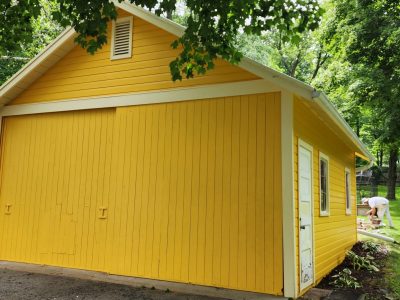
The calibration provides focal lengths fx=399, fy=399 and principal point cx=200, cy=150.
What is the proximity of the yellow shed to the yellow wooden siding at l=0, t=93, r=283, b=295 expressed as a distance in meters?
0.02

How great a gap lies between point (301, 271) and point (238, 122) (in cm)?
246

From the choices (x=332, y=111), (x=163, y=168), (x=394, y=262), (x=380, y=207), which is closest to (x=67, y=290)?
(x=163, y=168)

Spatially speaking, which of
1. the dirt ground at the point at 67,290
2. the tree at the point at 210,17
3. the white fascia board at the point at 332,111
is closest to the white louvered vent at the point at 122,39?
the tree at the point at 210,17

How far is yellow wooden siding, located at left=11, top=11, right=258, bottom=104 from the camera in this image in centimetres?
676

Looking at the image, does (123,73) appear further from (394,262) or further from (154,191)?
(394,262)

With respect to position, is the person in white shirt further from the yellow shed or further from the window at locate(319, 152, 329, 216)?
the window at locate(319, 152, 329, 216)

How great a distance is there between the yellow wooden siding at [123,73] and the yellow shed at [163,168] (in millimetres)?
23

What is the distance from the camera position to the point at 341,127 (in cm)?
772

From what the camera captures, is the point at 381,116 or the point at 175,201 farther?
the point at 381,116

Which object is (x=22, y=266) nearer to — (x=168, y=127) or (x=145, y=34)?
(x=168, y=127)

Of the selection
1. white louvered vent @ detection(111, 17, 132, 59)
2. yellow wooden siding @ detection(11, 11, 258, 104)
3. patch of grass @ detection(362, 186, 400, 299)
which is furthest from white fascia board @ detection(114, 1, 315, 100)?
patch of grass @ detection(362, 186, 400, 299)

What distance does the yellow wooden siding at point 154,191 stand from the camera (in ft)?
19.5

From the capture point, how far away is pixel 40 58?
310 inches

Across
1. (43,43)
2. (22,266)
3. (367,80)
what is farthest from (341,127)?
(43,43)
